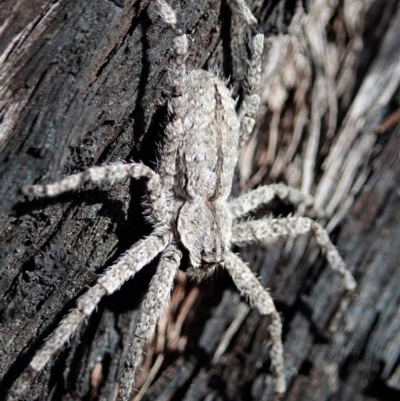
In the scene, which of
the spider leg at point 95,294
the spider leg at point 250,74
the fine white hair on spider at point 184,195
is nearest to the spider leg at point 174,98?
the fine white hair on spider at point 184,195

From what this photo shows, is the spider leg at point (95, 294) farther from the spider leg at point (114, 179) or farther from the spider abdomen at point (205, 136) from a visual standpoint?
the spider abdomen at point (205, 136)

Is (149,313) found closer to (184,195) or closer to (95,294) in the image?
(95,294)

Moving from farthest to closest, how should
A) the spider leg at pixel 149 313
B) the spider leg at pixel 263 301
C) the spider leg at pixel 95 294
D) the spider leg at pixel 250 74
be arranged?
1. the spider leg at pixel 263 301
2. the spider leg at pixel 250 74
3. the spider leg at pixel 149 313
4. the spider leg at pixel 95 294

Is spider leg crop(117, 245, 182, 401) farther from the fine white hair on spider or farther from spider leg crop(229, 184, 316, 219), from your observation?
spider leg crop(229, 184, 316, 219)

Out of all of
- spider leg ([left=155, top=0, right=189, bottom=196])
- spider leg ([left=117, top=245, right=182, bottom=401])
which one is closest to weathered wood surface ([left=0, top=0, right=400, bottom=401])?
spider leg ([left=155, top=0, right=189, bottom=196])

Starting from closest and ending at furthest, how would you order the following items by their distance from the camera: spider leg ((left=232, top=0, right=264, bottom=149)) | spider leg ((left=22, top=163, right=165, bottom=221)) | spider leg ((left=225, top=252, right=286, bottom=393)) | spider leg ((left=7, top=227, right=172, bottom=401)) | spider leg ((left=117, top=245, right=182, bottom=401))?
spider leg ((left=22, top=163, right=165, bottom=221)) < spider leg ((left=7, top=227, right=172, bottom=401)) < spider leg ((left=117, top=245, right=182, bottom=401)) < spider leg ((left=232, top=0, right=264, bottom=149)) < spider leg ((left=225, top=252, right=286, bottom=393))

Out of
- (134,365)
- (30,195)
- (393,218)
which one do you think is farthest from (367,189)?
(30,195)
